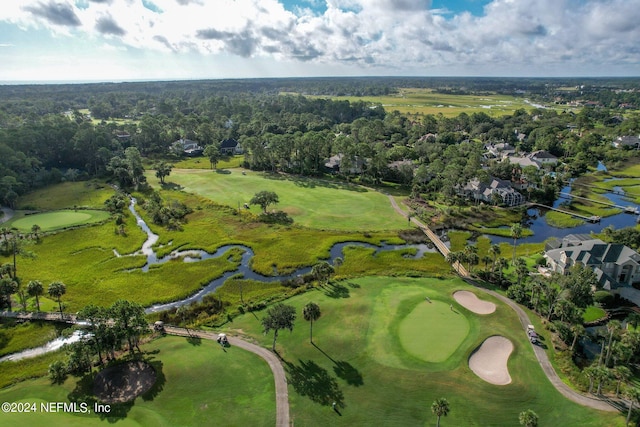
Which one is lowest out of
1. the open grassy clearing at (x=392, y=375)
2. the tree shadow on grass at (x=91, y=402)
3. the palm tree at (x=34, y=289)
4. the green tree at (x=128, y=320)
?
the open grassy clearing at (x=392, y=375)

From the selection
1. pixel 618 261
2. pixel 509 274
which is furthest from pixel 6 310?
pixel 618 261

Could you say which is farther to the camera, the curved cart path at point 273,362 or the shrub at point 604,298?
the shrub at point 604,298

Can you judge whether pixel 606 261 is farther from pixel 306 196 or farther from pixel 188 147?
pixel 188 147

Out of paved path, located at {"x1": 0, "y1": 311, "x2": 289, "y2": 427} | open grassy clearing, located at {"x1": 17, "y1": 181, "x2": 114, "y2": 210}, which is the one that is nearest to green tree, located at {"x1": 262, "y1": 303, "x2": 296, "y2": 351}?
paved path, located at {"x1": 0, "y1": 311, "x2": 289, "y2": 427}

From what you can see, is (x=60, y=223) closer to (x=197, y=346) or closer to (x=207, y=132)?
(x=197, y=346)

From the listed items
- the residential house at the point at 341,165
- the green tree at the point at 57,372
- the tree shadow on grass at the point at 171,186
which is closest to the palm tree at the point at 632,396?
the green tree at the point at 57,372

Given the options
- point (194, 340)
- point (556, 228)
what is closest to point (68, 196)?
point (194, 340)

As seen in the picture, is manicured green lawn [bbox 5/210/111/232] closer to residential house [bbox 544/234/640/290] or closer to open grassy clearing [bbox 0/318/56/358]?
open grassy clearing [bbox 0/318/56/358]

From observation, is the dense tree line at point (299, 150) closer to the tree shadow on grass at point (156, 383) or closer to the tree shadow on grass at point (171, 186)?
the tree shadow on grass at point (171, 186)
